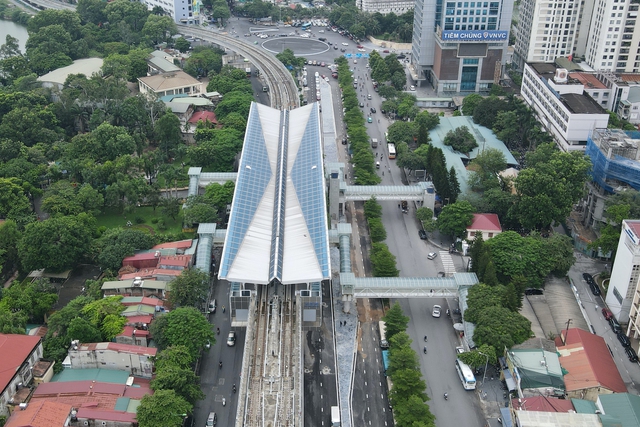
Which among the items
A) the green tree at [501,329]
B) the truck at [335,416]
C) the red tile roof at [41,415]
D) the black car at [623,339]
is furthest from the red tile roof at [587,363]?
the red tile roof at [41,415]

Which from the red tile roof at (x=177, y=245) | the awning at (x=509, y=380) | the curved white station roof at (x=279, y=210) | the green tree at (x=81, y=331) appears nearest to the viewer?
the awning at (x=509, y=380)

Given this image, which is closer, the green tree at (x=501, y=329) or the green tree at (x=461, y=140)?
the green tree at (x=501, y=329)

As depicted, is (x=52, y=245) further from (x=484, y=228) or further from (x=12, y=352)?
(x=484, y=228)

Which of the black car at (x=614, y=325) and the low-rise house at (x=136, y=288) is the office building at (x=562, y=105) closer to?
the black car at (x=614, y=325)

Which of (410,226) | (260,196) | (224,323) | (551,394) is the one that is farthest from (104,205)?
(551,394)

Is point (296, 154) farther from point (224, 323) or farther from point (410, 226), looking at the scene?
point (224, 323)

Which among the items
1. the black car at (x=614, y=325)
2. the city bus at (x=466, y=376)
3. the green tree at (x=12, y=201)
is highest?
the green tree at (x=12, y=201)
